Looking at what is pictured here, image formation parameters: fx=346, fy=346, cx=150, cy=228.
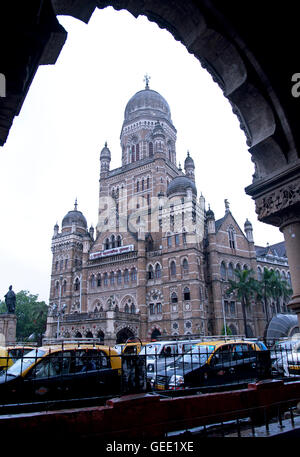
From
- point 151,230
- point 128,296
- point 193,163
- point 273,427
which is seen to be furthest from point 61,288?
point 273,427

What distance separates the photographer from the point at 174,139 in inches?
2415

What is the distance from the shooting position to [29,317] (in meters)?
61.7

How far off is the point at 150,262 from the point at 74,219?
1734cm

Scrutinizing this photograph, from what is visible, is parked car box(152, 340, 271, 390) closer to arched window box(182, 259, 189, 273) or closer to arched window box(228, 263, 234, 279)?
arched window box(182, 259, 189, 273)

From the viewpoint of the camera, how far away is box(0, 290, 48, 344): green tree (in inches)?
2308

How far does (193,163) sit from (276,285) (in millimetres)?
23729

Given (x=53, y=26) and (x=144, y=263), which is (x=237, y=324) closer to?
(x=144, y=263)

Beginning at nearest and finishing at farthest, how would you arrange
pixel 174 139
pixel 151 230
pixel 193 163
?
pixel 151 230 → pixel 193 163 → pixel 174 139

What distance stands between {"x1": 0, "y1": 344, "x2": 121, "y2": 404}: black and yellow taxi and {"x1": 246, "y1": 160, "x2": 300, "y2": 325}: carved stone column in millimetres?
5252

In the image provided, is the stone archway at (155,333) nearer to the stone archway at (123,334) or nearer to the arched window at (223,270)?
the stone archway at (123,334)

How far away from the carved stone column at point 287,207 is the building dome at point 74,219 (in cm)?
4931

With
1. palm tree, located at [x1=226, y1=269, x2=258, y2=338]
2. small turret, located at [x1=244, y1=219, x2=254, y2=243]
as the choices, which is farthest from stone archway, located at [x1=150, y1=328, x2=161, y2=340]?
small turret, located at [x1=244, y1=219, x2=254, y2=243]

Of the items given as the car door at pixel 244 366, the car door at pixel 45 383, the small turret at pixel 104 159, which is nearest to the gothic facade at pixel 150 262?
the small turret at pixel 104 159

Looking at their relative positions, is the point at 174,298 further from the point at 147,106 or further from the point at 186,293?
the point at 147,106
